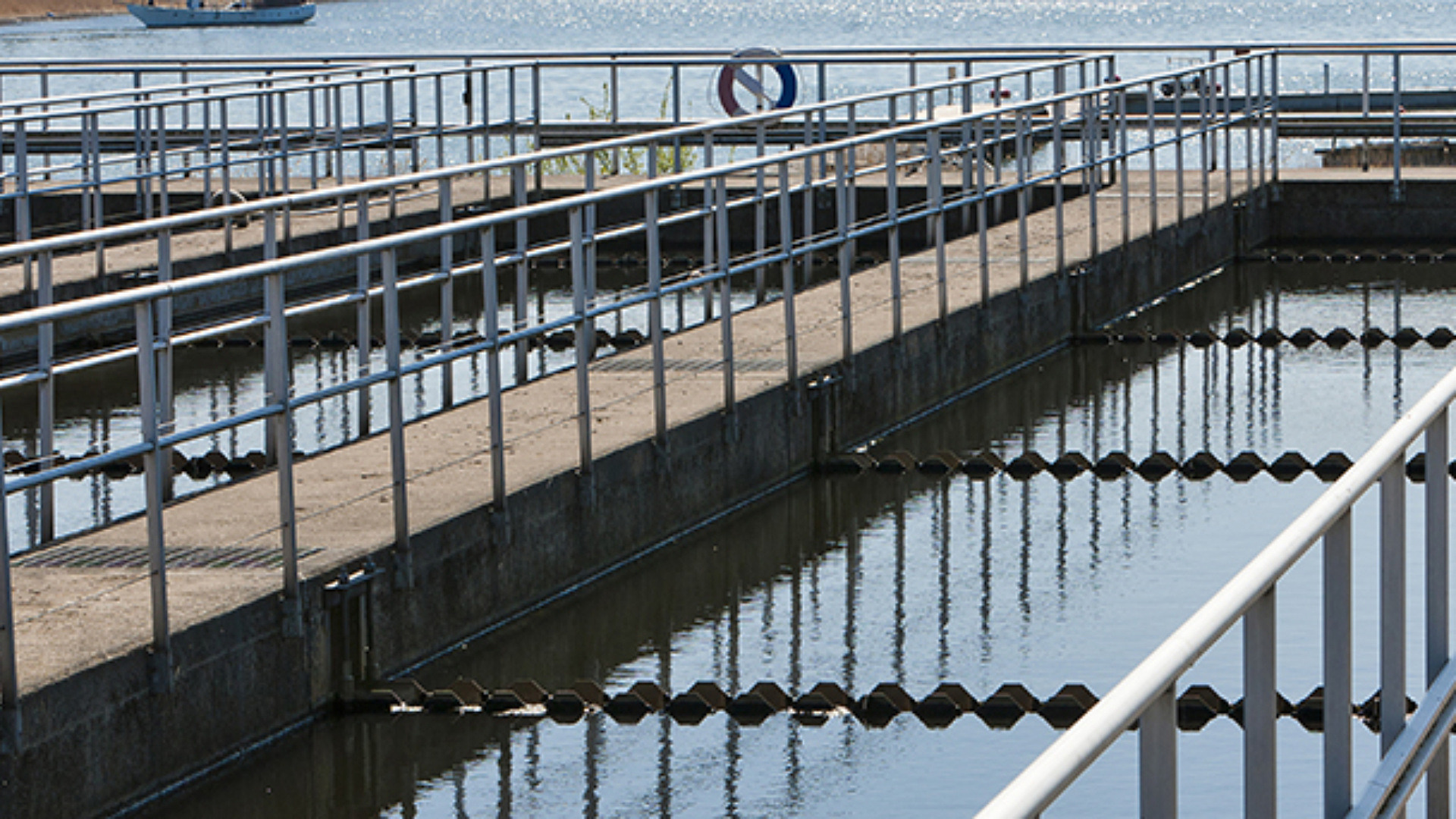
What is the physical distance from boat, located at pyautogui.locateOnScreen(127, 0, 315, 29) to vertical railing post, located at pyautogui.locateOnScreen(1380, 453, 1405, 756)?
397 ft

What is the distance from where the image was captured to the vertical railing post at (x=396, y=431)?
22.7 ft

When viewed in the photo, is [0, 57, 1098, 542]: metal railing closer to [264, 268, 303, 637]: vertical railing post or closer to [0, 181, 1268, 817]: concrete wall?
[264, 268, 303, 637]: vertical railing post

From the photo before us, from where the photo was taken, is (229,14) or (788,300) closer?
(788,300)

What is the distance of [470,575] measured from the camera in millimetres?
7426

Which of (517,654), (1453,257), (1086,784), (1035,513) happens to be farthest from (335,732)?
(1453,257)

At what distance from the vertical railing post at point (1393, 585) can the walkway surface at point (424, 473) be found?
2.99m

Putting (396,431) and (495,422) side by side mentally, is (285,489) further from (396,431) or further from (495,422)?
(495,422)

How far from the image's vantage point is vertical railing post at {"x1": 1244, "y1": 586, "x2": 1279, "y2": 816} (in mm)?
3387

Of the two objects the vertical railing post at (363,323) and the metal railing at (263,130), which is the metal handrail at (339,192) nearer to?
the vertical railing post at (363,323)

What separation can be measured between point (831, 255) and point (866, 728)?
12095 millimetres

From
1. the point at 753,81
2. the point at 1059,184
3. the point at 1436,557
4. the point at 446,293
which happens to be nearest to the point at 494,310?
the point at 446,293

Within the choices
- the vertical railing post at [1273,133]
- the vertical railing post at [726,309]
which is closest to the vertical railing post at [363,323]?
the vertical railing post at [726,309]

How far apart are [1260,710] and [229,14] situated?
12827 cm

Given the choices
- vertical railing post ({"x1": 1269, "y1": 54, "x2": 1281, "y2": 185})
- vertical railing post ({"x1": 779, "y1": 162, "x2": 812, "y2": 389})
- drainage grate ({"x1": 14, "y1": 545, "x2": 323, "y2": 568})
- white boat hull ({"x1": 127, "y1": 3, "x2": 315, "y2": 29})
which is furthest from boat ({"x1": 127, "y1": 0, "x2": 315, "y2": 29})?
drainage grate ({"x1": 14, "y1": 545, "x2": 323, "y2": 568})
